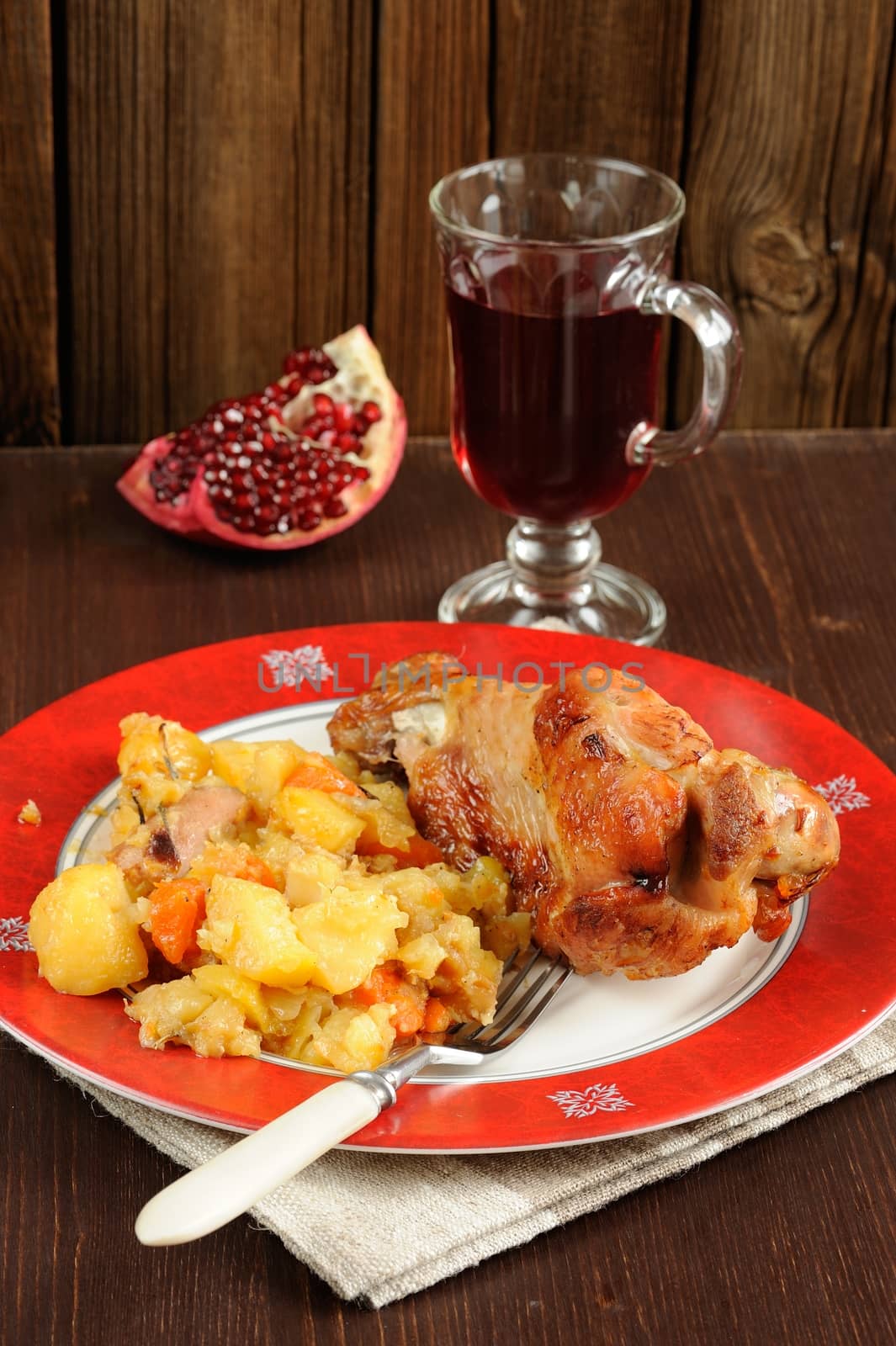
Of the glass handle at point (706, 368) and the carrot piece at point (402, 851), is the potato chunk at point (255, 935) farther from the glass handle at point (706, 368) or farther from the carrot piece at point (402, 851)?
the glass handle at point (706, 368)

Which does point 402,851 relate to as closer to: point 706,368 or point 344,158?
point 706,368

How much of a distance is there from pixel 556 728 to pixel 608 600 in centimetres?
96

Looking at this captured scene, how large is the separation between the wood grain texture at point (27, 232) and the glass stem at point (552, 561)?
1.11 m

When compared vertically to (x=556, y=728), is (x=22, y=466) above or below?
below

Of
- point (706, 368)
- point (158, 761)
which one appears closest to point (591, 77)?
point (706, 368)

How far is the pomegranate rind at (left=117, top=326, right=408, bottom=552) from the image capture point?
274 centimetres

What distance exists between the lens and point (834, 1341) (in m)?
1.44

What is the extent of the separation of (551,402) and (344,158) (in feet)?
3.06

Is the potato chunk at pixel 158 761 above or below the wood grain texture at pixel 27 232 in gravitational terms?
below

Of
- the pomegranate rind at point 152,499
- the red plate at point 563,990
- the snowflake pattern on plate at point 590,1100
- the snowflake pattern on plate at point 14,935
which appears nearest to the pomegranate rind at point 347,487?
the pomegranate rind at point 152,499

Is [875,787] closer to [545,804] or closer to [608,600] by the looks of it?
[545,804]

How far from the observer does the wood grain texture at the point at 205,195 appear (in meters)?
2.90

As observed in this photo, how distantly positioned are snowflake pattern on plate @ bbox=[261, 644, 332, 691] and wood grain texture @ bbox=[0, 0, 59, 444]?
1.20 m

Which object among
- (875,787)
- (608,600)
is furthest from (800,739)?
(608,600)
